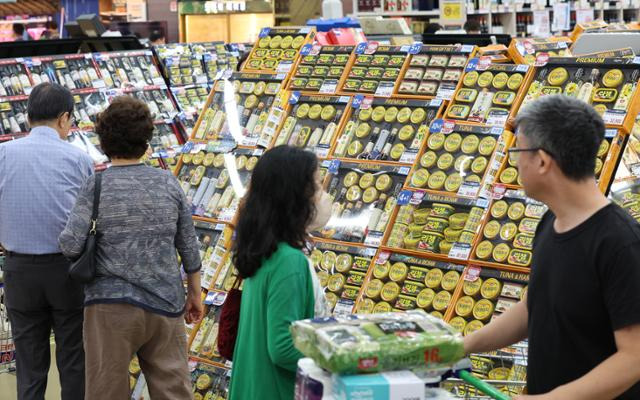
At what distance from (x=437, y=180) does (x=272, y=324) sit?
206 centimetres

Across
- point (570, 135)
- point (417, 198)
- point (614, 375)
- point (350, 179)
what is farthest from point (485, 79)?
point (614, 375)

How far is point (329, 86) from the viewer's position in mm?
5371

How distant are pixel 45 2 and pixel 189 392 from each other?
20.0m

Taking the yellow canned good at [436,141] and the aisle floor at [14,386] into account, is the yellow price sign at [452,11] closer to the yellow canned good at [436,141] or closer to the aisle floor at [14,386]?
the yellow canned good at [436,141]

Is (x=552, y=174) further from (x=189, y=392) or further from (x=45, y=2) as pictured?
(x=45, y=2)

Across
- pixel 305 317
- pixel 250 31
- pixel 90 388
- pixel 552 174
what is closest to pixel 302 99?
pixel 90 388

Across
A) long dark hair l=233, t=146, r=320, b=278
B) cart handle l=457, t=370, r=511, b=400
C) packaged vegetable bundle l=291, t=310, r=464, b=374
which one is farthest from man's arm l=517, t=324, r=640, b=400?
long dark hair l=233, t=146, r=320, b=278

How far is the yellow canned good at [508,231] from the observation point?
427 cm

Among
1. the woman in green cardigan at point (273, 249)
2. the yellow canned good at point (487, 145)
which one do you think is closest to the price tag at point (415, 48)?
the yellow canned good at point (487, 145)

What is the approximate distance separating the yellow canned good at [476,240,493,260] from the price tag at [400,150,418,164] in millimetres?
654

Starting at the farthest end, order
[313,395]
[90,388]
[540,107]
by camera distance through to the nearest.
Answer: [90,388], [540,107], [313,395]

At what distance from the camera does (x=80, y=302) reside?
15.5 feet

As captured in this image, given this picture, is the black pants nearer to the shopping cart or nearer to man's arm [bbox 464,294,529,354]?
the shopping cart

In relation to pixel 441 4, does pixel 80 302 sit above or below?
below
